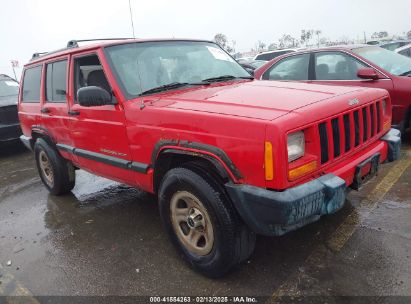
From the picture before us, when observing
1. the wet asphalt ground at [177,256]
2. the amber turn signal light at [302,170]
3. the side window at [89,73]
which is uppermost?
the side window at [89,73]

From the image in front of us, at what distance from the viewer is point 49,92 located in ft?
15.6

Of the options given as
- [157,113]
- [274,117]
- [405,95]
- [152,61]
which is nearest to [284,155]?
[274,117]

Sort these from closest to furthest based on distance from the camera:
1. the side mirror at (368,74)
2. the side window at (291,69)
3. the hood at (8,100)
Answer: the side mirror at (368,74) → the side window at (291,69) → the hood at (8,100)

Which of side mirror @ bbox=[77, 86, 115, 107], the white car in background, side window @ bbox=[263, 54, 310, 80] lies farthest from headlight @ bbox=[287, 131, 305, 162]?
the white car in background

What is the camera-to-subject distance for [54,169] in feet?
16.1

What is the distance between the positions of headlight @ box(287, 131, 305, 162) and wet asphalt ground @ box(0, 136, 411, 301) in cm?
97

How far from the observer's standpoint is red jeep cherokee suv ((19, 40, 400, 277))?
2.41m

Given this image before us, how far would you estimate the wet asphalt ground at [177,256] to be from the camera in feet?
9.07

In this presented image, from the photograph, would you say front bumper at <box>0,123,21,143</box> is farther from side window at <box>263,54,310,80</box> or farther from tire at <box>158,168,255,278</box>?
tire at <box>158,168,255,278</box>

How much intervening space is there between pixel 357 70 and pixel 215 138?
3988 millimetres

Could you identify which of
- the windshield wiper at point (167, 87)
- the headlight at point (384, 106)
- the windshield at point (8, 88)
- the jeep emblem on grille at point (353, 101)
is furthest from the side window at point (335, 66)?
the windshield at point (8, 88)

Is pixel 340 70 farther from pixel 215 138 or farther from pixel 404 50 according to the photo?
pixel 404 50

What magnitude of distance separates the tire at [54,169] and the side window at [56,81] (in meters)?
0.70

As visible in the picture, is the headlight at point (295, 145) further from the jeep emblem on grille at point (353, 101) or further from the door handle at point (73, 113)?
the door handle at point (73, 113)
